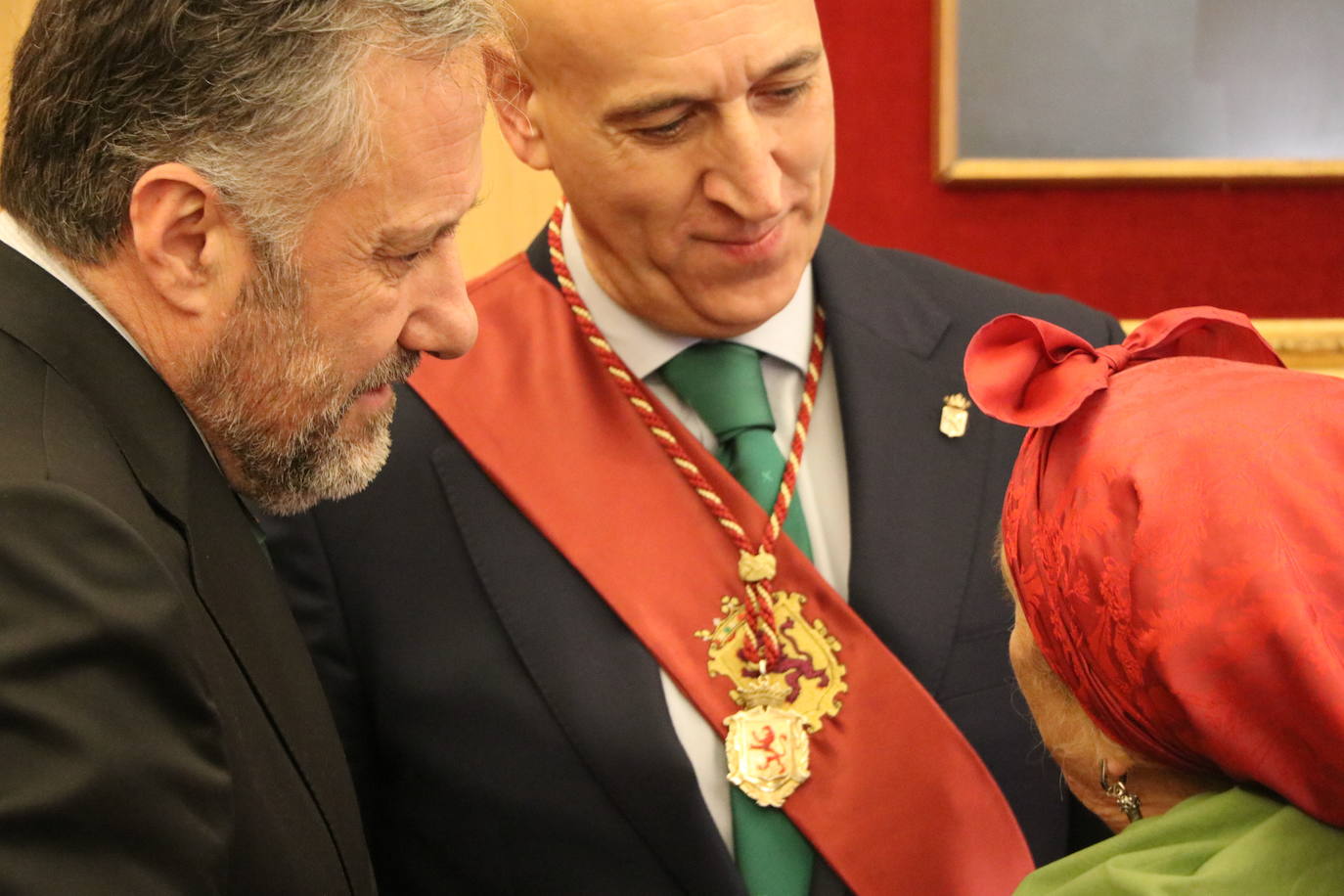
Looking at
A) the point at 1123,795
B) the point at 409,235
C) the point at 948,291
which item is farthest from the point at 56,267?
the point at 948,291

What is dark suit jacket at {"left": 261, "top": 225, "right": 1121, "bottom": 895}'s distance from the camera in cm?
144

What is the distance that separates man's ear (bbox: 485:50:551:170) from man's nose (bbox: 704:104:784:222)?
20 centimetres

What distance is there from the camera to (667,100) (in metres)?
1.43

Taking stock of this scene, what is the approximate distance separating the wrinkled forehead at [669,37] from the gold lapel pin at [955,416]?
395 mm

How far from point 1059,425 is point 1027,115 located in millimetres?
1393

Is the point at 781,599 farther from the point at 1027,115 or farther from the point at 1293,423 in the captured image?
the point at 1027,115

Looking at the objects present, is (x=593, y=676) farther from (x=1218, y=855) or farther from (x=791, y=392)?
(x=1218, y=855)

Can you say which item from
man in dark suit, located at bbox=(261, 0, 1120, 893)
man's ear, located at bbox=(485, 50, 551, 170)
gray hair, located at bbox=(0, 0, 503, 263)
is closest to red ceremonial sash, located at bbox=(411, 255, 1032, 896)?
man in dark suit, located at bbox=(261, 0, 1120, 893)

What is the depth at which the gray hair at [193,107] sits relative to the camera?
1.06 m

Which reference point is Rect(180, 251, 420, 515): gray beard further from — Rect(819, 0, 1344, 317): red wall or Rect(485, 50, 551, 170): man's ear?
Rect(819, 0, 1344, 317): red wall

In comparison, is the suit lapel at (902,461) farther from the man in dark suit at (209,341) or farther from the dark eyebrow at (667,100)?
the man in dark suit at (209,341)

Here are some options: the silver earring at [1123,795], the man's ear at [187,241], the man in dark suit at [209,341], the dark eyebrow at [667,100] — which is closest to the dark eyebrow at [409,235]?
the man in dark suit at [209,341]

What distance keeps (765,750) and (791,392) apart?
393mm

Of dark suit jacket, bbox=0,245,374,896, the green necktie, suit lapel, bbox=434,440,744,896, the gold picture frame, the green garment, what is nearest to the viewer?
dark suit jacket, bbox=0,245,374,896
